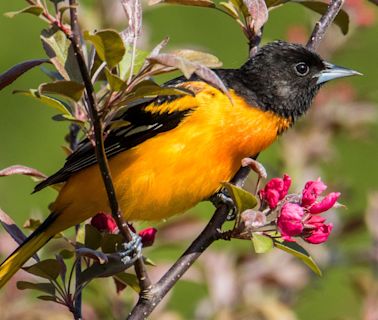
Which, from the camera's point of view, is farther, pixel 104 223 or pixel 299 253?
pixel 104 223

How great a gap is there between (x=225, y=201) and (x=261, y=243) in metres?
0.76

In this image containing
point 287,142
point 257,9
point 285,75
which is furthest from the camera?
point 287,142

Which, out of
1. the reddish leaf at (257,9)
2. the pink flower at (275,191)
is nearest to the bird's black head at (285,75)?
the reddish leaf at (257,9)

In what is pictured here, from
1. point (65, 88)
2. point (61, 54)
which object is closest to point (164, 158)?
point (61, 54)

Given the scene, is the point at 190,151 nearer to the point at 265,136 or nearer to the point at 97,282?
the point at 265,136

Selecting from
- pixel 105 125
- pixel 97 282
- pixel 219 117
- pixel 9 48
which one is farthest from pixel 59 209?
pixel 9 48

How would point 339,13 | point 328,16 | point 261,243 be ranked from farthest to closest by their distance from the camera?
point 339,13 < point 328,16 < point 261,243

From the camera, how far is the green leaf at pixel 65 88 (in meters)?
2.24

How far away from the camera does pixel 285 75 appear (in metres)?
3.80

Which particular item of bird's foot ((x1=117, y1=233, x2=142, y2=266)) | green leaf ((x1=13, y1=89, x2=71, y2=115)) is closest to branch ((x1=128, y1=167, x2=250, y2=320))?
bird's foot ((x1=117, y1=233, x2=142, y2=266))

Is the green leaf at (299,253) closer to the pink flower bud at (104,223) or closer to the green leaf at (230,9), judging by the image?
the pink flower bud at (104,223)

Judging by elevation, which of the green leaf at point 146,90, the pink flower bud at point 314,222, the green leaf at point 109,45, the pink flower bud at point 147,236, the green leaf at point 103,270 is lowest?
the pink flower bud at point 147,236

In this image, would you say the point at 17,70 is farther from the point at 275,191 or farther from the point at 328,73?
the point at 328,73

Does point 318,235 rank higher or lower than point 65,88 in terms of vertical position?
lower
